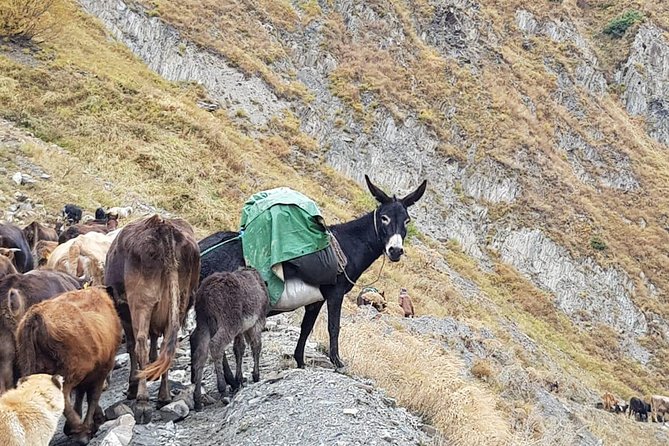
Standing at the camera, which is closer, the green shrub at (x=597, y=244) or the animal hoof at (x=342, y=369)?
the animal hoof at (x=342, y=369)

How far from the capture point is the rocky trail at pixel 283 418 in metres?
4.70

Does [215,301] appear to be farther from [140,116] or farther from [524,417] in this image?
[140,116]

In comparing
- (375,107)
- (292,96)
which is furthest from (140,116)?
(375,107)

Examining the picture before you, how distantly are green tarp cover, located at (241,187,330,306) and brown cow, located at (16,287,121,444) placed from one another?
170 cm

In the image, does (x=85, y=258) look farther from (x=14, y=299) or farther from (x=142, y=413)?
(x=142, y=413)

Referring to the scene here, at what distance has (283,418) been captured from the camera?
16.3ft

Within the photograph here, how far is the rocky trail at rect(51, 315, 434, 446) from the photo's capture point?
4695mm

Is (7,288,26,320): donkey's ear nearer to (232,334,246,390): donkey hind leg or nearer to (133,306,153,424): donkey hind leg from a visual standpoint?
(133,306,153,424): donkey hind leg

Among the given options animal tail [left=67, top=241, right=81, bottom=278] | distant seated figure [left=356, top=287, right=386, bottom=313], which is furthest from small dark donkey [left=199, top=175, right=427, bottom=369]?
distant seated figure [left=356, top=287, right=386, bottom=313]

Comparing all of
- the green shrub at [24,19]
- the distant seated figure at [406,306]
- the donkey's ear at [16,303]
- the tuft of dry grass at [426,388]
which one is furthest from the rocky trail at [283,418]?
the green shrub at [24,19]

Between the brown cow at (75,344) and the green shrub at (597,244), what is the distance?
3500cm

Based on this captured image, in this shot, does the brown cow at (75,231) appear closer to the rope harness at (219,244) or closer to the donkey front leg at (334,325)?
the rope harness at (219,244)

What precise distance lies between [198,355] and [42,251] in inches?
203

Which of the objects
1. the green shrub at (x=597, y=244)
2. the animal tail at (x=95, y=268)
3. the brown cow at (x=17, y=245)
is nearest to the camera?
the animal tail at (x=95, y=268)
